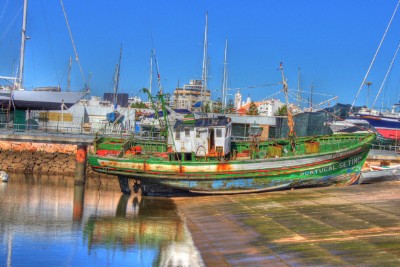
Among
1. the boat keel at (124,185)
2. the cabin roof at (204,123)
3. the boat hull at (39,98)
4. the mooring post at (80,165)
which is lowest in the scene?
the boat keel at (124,185)

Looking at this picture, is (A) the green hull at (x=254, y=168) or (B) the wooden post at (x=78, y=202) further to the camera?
(A) the green hull at (x=254, y=168)

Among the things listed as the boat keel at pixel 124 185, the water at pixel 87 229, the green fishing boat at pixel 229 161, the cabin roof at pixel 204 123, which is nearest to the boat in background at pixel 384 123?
the green fishing boat at pixel 229 161

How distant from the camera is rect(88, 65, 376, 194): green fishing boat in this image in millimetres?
31219

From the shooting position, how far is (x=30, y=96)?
172 feet

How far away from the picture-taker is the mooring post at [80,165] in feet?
123

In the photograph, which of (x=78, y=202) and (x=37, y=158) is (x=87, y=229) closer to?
(x=78, y=202)

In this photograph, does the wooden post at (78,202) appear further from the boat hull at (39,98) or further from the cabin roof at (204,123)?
the boat hull at (39,98)

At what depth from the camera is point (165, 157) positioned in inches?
1318

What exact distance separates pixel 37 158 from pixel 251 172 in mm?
18390

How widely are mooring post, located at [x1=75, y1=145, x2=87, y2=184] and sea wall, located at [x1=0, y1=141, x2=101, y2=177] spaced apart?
347 centimetres

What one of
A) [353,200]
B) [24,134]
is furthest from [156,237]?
[24,134]

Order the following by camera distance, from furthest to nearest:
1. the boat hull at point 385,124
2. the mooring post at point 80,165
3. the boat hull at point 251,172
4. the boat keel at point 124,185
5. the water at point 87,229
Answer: the boat hull at point 385,124 < the mooring post at point 80,165 < the boat keel at point 124,185 < the boat hull at point 251,172 < the water at point 87,229

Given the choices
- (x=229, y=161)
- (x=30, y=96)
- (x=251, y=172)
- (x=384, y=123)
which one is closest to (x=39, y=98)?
(x=30, y=96)

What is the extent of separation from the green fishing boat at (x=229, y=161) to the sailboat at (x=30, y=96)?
21.1 metres
